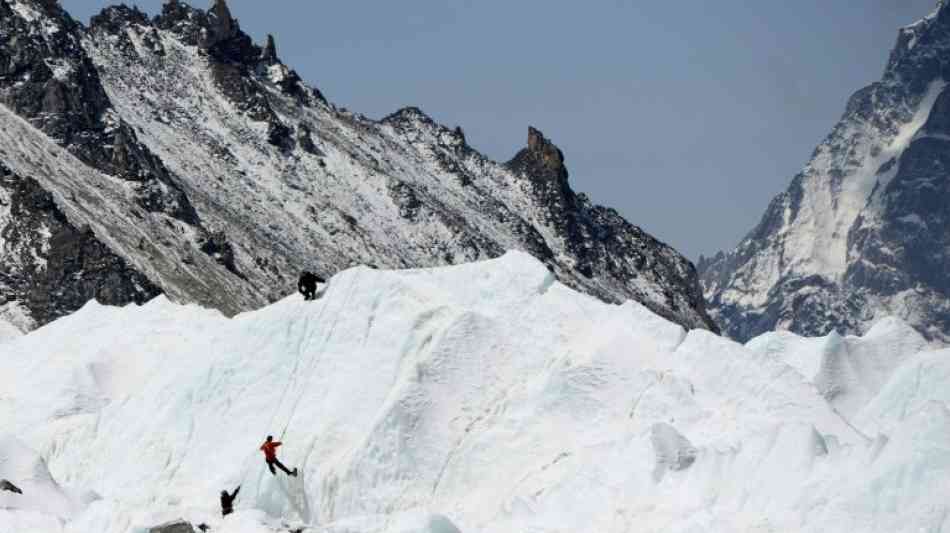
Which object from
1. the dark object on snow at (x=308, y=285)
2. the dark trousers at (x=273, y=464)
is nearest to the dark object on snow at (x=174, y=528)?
the dark trousers at (x=273, y=464)

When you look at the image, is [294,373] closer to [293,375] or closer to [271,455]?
[293,375]

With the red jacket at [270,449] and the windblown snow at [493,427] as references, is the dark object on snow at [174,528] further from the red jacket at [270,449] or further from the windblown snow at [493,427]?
the red jacket at [270,449]

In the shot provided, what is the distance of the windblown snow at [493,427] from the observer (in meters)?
36.4

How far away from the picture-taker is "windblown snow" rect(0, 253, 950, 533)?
1435 inches

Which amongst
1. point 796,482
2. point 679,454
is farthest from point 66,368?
point 796,482

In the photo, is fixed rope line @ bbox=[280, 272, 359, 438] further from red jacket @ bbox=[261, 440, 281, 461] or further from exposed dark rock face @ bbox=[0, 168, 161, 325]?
exposed dark rock face @ bbox=[0, 168, 161, 325]

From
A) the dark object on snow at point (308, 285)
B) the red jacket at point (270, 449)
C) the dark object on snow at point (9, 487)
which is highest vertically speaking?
the dark object on snow at point (308, 285)

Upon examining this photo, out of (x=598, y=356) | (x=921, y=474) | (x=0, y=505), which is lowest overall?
(x=0, y=505)

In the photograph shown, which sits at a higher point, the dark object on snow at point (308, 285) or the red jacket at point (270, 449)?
the dark object on snow at point (308, 285)

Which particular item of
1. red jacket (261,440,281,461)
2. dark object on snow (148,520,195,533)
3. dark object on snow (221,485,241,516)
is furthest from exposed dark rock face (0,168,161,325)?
dark object on snow (148,520,195,533)

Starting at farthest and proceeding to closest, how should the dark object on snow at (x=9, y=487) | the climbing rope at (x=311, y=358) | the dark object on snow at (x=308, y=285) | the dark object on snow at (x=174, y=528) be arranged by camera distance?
the dark object on snow at (x=308, y=285)
the climbing rope at (x=311, y=358)
the dark object on snow at (x=9, y=487)
the dark object on snow at (x=174, y=528)

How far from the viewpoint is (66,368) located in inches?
2265

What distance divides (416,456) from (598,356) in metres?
5.41

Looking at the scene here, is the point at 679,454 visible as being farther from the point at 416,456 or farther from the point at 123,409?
the point at 123,409
